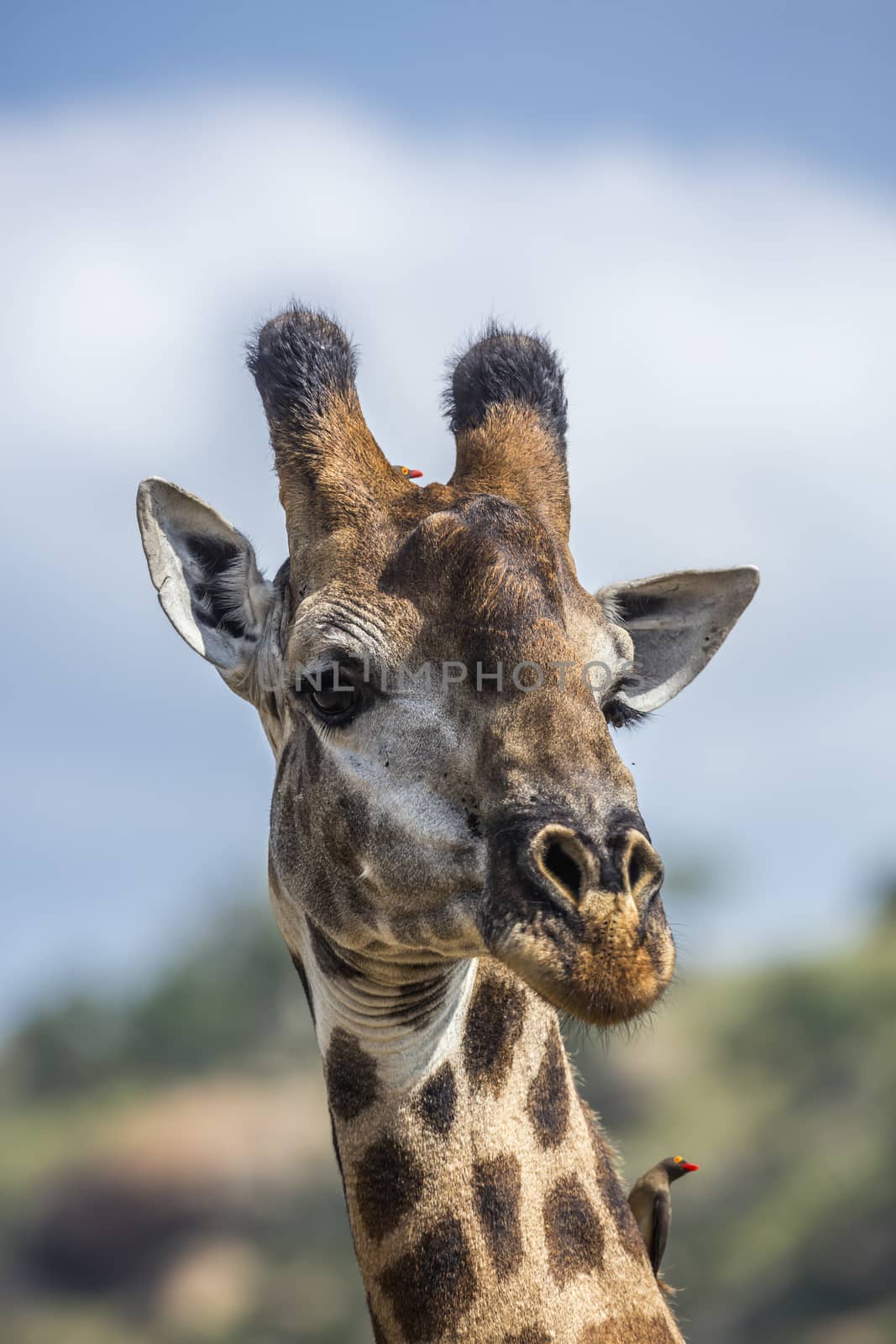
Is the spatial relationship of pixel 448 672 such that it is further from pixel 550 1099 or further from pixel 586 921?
pixel 550 1099

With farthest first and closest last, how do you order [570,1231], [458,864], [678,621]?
[678,621] → [570,1231] → [458,864]

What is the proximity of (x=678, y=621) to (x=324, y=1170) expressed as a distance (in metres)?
68.7

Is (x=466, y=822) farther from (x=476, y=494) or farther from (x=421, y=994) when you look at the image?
(x=476, y=494)

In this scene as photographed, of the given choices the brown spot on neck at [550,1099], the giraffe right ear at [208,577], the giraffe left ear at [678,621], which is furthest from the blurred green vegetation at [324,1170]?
the giraffe right ear at [208,577]

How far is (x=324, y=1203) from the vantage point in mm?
70938

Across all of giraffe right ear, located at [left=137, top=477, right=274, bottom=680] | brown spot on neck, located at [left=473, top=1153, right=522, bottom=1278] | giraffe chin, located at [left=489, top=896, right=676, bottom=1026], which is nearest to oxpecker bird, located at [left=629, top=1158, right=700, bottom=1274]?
brown spot on neck, located at [left=473, top=1153, right=522, bottom=1278]

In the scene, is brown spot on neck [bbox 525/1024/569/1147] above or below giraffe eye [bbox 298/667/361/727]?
below

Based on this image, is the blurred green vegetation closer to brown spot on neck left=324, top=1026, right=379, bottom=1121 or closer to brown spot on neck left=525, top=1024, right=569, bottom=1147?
brown spot on neck left=525, top=1024, right=569, bottom=1147

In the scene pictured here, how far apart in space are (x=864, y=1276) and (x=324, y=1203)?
27.8m

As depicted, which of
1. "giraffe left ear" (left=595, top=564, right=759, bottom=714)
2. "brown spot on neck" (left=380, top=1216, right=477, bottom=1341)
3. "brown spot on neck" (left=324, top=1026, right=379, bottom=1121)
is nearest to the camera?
"brown spot on neck" (left=380, top=1216, right=477, bottom=1341)

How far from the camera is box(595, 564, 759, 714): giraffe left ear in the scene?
24.4ft

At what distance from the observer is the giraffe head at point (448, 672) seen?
5.07 metres

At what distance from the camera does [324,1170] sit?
2820 inches

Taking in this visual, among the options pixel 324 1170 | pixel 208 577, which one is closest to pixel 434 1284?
pixel 208 577
